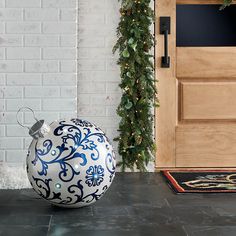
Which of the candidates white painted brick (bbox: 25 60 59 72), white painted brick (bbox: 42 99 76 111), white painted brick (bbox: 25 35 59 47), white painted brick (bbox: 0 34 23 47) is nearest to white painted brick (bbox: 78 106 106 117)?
white painted brick (bbox: 42 99 76 111)

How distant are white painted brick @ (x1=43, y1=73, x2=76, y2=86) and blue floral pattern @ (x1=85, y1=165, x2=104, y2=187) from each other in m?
1.03

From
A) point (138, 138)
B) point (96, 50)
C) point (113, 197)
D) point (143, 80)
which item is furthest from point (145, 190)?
point (96, 50)

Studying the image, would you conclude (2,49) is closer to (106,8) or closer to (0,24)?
(0,24)

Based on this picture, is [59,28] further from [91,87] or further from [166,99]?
[166,99]

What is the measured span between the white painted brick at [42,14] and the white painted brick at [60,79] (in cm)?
38

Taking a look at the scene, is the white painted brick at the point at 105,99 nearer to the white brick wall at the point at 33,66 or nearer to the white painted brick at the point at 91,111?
the white painted brick at the point at 91,111

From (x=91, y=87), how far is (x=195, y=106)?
0.81 metres

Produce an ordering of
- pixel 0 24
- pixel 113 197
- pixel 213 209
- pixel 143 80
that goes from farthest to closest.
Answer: pixel 143 80 < pixel 0 24 < pixel 113 197 < pixel 213 209

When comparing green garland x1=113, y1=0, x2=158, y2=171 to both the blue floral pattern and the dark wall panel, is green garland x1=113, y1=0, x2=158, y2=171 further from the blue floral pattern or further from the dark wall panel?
the blue floral pattern

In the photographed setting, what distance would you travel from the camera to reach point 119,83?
3.85m

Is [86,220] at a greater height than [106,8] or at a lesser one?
lesser

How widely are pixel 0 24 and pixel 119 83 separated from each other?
977mm

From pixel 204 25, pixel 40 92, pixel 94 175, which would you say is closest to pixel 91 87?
pixel 40 92

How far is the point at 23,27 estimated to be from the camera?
3447mm
